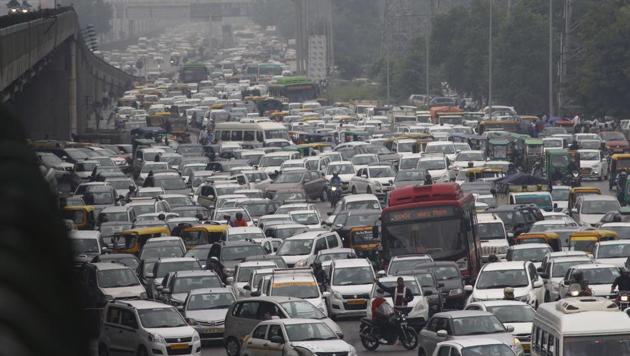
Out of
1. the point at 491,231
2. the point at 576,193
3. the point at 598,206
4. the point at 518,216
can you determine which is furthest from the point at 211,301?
the point at 576,193

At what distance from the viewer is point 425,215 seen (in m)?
Answer: 31.0

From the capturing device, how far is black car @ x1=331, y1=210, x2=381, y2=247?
3666 centimetres

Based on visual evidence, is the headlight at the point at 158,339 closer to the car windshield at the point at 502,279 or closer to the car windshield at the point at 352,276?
the car windshield at the point at 502,279

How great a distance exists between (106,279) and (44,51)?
29689 mm

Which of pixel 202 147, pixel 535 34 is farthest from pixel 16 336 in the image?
pixel 535 34

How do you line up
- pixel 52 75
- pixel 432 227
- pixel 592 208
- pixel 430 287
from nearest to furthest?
1. pixel 430 287
2. pixel 432 227
3. pixel 592 208
4. pixel 52 75

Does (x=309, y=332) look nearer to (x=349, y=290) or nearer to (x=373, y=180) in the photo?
(x=349, y=290)

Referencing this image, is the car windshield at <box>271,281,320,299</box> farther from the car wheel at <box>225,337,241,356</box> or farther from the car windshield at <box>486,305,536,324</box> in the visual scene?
the car windshield at <box>486,305,536,324</box>

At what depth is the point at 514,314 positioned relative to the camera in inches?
907

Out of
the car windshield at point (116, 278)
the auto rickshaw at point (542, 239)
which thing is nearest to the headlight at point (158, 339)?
the car windshield at point (116, 278)

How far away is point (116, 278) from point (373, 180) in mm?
24651

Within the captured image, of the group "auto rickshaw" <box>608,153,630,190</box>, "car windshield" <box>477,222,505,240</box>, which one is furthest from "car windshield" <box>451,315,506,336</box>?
"auto rickshaw" <box>608,153,630,190</box>

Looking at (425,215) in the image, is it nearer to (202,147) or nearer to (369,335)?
(369,335)

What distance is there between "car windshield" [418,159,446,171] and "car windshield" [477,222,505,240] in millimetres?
Answer: 19601
